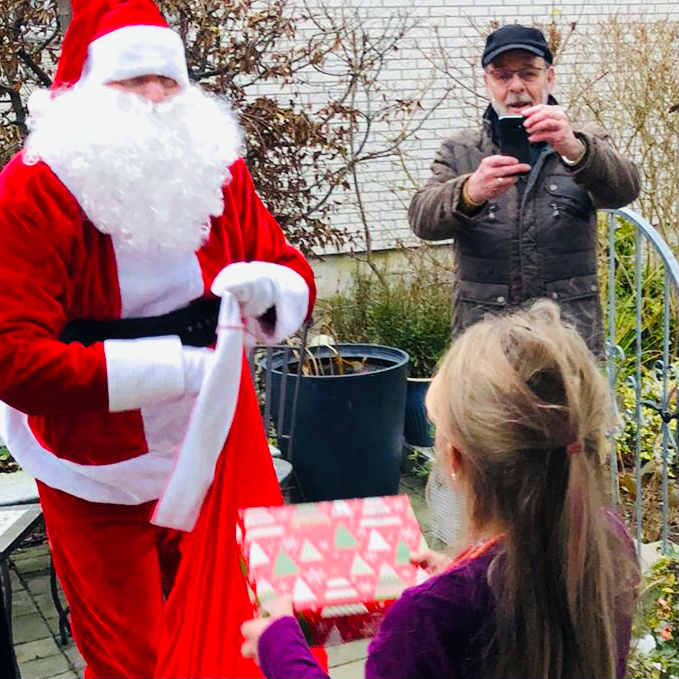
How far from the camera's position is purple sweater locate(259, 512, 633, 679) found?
1.38 m

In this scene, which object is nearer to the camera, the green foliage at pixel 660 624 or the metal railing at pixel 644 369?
the green foliage at pixel 660 624

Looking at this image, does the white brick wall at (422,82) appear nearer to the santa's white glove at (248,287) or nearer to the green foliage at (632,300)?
the green foliage at (632,300)

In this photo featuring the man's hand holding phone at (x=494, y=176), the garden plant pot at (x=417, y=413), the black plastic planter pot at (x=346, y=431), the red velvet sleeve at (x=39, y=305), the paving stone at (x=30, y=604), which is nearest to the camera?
the red velvet sleeve at (x=39, y=305)

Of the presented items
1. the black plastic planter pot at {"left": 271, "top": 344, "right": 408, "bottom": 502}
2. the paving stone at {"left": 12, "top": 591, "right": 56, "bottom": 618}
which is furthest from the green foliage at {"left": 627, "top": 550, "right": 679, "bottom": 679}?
the paving stone at {"left": 12, "top": 591, "right": 56, "bottom": 618}

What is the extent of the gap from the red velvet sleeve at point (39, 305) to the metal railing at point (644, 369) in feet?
4.37

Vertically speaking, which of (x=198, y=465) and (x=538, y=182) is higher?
(x=538, y=182)

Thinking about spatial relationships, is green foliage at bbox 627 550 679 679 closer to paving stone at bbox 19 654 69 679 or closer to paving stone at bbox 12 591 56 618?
paving stone at bbox 19 654 69 679

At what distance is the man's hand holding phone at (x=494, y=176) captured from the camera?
107 inches

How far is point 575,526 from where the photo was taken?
54.3 inches

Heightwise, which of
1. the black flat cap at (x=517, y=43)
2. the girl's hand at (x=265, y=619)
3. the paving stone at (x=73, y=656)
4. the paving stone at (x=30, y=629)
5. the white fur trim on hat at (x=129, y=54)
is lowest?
the paving stone at (x=73, y=656)

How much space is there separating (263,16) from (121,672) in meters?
3.31

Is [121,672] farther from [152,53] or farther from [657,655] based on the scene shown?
[152,53]

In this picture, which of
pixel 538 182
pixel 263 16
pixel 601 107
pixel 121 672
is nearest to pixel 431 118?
pixel 601 107

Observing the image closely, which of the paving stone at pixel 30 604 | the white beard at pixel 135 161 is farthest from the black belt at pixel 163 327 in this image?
the paving stone at pixel 30 604
